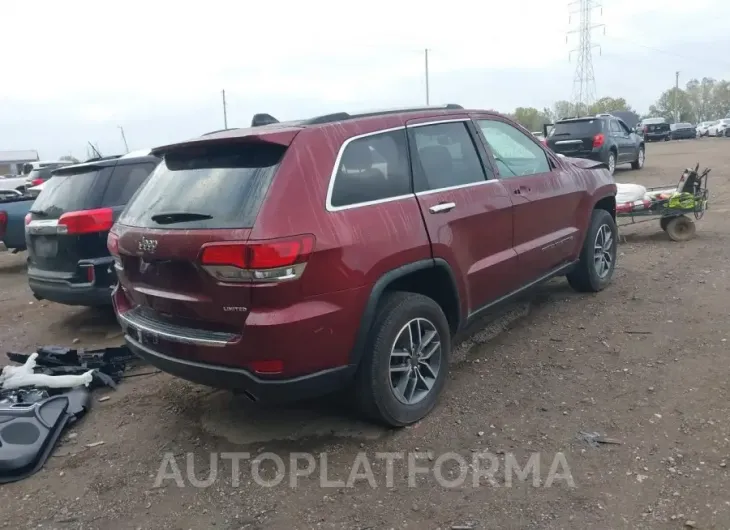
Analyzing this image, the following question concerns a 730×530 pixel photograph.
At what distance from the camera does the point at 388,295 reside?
3.68 m

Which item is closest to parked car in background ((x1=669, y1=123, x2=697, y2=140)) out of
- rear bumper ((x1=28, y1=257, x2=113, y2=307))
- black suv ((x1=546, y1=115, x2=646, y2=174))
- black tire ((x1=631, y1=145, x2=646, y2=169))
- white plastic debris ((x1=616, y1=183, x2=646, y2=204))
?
black tire ((x1=631, y1=145, x2=646, y2=169))

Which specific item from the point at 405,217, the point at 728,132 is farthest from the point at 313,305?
the point at 728,132

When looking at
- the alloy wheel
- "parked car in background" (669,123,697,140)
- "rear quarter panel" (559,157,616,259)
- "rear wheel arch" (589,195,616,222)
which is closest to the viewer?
the alloy wheel

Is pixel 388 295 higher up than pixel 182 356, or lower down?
higher up

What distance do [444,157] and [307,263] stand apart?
1.54m

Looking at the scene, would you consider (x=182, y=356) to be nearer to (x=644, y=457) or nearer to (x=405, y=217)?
(x=405, y=217)

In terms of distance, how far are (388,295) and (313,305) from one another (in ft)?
2.06

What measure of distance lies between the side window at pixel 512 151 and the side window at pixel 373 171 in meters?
1.06

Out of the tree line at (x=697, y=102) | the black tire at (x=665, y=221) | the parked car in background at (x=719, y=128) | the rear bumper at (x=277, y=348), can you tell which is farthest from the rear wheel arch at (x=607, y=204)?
the tree line at (x=697, y=102)

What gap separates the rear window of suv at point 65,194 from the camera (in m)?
5.70

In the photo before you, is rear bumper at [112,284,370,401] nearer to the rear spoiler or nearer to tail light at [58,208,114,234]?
the rear spoiler

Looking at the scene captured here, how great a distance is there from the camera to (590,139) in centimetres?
1517

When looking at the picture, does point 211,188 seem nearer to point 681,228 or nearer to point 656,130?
point 681,228

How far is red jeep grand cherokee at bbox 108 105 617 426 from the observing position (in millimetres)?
3146
